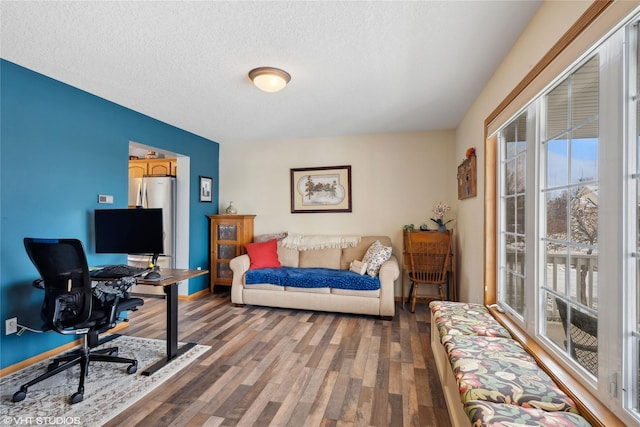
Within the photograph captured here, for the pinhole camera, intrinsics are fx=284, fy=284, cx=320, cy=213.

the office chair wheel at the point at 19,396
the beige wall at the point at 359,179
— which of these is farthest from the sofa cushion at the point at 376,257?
the office chair wheel at the point at 19,396

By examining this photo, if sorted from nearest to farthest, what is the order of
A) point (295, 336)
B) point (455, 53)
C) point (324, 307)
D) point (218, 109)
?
point (455, 53) → point (295, 336) → point (218, 109) → point (324, 307)

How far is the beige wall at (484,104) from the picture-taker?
147cm

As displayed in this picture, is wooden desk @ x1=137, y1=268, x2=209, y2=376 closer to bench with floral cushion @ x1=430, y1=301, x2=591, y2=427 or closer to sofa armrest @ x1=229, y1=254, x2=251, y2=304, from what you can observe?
sofa armrest @ x1=229, y1=254, x2=251, y2=304

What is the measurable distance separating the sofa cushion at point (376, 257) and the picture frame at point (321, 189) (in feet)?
2.92

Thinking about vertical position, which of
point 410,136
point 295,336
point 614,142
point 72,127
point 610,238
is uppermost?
point 410,136

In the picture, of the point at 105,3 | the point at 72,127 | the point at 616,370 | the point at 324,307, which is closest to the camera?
the point at 616,370

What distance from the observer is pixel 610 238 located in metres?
1.11

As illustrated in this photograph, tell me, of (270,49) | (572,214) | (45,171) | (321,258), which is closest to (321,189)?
(321,258)

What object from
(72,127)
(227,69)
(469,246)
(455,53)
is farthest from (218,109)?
(469,246)

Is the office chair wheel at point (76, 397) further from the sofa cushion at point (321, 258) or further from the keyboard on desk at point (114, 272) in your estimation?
the sofa cushion at point (321, 258)

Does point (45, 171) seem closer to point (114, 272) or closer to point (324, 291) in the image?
point (114, 272)

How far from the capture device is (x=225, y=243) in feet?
15.2

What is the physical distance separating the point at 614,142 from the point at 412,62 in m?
1.54

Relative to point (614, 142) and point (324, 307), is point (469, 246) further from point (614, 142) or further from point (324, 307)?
point (614, 142)
